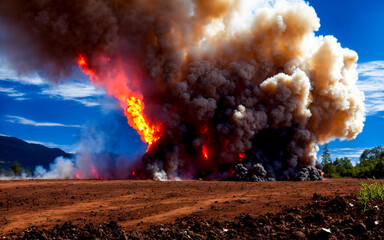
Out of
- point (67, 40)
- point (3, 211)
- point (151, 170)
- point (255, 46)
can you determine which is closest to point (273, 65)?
point (255, 46)

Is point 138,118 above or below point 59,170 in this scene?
above

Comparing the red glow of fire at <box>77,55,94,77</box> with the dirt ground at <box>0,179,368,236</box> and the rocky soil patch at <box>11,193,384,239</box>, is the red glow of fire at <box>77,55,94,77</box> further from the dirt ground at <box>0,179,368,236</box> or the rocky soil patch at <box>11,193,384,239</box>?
the rocky soil patch at <box>11,193,384,239</box>

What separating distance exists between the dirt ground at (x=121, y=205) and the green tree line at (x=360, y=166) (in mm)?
23168

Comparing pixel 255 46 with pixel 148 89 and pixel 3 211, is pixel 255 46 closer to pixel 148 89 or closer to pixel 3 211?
pixel 148 89

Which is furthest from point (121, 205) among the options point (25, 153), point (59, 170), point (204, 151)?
point (25, 153)

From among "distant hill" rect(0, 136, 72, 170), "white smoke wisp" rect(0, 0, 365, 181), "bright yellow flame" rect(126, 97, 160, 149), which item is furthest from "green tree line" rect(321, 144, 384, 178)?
"distant hill" rect(0, 136, 72, 170)

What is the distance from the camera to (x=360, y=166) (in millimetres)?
48375

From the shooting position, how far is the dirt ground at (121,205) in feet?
40.0

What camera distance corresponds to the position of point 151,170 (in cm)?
2864

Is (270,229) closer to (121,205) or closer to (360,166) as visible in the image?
(121,205)

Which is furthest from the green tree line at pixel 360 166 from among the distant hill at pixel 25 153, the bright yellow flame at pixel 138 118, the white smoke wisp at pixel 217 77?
the distant hill at pixel 25 153

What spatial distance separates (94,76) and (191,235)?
26.6 m

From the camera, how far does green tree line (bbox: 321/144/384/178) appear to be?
37003mm

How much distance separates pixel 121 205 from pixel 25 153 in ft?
452
